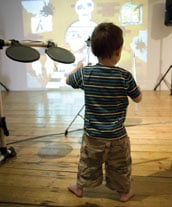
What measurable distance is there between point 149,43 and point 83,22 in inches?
48.6

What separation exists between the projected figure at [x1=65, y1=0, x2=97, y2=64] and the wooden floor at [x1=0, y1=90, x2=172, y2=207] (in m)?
1.45

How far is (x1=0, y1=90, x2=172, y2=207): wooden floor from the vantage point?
1.57m

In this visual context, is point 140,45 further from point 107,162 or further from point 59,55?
point 107,162

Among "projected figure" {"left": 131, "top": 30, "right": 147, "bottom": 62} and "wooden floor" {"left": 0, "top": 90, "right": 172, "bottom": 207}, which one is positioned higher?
"projected figure" {"left": 131, "top": 30, "right": 147, "bottom": 62}

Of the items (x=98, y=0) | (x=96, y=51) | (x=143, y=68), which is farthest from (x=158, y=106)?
(x=96, y=51)

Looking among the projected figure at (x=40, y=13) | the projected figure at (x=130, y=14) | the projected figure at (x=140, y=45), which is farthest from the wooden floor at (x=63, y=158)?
the projected figure at (x=40, y=13)

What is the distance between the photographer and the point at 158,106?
369 centimetres

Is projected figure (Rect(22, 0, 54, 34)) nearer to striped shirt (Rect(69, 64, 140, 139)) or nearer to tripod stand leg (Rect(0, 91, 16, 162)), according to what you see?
tripod stand leg (Rect(0, 91, 16, 162))

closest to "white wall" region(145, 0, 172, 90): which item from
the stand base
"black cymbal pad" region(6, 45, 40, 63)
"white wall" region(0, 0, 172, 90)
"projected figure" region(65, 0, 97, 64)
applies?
"white wall" region(0, 0, 172, 90)

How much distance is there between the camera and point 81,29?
4820 millimetres

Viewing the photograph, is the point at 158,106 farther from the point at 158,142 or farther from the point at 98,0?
the point at 98,0

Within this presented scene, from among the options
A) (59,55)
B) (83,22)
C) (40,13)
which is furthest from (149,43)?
(59,55)

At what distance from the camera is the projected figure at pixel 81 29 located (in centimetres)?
474

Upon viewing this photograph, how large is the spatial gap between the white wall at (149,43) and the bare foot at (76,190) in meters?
3.58
